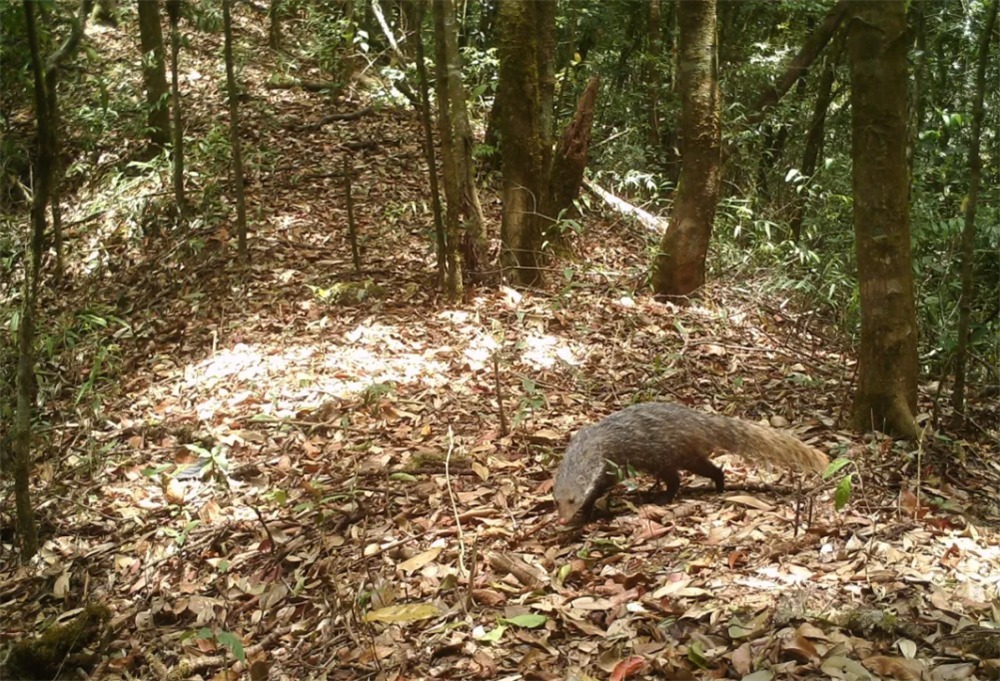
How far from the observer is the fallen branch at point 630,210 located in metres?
8.68

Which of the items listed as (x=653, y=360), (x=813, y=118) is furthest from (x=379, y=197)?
(x=813, y=118)

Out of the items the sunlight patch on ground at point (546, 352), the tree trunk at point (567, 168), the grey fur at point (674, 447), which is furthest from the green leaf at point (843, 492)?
the tree trunk at point (567, 168)

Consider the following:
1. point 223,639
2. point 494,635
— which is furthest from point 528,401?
point 223,639

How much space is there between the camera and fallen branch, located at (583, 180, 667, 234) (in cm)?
868

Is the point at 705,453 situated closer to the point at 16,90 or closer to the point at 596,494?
the point at 596,494

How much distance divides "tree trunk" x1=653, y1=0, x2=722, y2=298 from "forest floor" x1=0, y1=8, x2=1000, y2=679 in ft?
1.41

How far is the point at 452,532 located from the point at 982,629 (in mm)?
2255

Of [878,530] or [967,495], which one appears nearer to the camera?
[878,530]

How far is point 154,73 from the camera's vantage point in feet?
30.0

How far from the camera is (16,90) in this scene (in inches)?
415

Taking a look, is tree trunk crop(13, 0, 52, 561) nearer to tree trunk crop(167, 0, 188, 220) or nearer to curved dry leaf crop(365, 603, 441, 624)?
curved dry leaf crop(365, 603, 441, 624)

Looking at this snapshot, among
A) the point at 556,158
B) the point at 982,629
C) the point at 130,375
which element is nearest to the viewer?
the point at 982,629

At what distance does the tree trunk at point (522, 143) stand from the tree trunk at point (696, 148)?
46.9 inches

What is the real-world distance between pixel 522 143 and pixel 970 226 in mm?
3737
